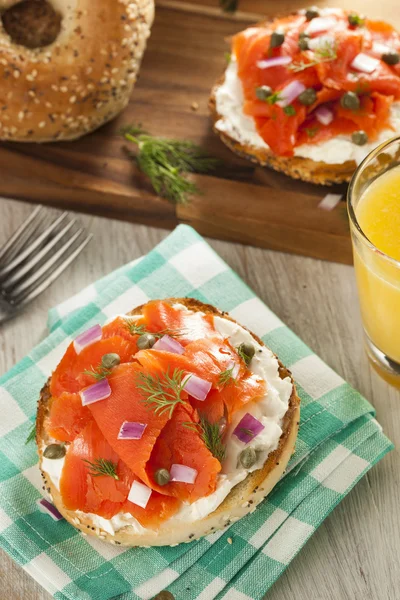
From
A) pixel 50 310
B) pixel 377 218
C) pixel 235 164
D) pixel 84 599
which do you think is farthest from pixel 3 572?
pixel 235 164

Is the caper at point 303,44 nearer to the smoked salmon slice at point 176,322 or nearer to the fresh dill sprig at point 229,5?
the fresh dill sprig at point 229,5

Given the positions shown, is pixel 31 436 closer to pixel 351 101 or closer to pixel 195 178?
pixel 195 178

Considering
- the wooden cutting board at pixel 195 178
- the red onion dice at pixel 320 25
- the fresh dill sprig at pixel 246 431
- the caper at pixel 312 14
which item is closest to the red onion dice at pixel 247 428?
the fresh dill sprig at pixel 246 431

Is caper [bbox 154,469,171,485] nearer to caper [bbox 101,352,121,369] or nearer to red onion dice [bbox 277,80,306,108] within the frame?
caper [bbox 101,352,121,369]

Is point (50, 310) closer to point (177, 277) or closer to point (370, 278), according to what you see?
point (177, 277)

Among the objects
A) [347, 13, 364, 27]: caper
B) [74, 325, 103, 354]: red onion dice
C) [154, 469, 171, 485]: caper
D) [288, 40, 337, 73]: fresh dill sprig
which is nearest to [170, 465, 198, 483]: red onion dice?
[154, 469, 171, 485]: caper
